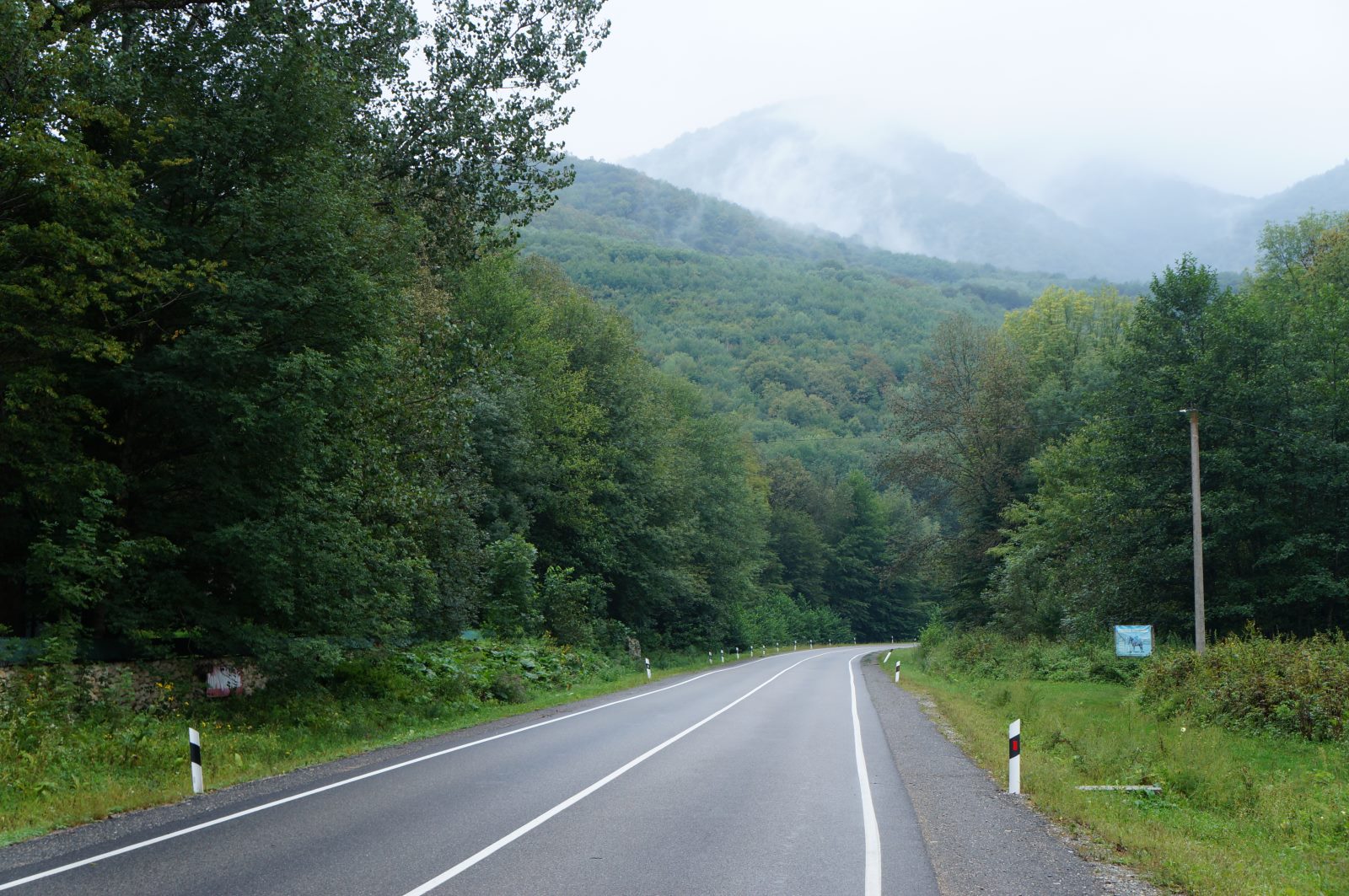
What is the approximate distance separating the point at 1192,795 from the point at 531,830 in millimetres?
8484

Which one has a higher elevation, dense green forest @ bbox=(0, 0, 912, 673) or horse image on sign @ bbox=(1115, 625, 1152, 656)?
dense green forest @ bbox=(0, 0, 912, 673)

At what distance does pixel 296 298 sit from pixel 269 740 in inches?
252

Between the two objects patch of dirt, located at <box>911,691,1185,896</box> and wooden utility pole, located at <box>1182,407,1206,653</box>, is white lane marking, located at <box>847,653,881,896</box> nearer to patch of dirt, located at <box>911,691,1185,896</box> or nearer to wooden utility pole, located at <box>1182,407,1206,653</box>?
patch of dirt, located at <box>911,691,1185,896</box>

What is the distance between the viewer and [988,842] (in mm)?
9039

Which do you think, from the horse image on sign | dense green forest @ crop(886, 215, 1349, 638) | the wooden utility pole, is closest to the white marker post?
the wooden utility pole

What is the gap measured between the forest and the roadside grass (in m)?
10.5

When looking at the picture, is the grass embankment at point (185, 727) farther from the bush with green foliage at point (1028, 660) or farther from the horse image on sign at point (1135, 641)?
the bush with green foliage at point (1028, 660)

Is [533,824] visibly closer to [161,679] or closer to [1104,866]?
[1104,866]

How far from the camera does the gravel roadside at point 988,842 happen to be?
754 cm

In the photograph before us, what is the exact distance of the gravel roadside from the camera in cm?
754

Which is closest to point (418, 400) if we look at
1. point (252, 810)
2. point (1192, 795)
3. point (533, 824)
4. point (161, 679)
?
point (161, 679)

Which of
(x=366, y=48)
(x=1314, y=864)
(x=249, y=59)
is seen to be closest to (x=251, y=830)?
(x=1314, y=864)

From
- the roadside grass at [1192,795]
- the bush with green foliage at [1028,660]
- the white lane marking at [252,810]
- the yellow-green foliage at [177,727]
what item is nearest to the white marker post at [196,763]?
the yellow-green foliage at [177,727]

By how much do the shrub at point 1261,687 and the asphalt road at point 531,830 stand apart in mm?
7652
